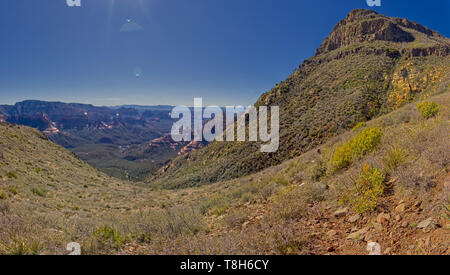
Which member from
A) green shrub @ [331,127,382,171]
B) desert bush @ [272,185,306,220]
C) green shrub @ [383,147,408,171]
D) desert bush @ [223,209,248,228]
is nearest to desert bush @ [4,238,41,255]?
desert bush @ [223,209,248,228]

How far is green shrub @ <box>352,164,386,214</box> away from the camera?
11.1ft

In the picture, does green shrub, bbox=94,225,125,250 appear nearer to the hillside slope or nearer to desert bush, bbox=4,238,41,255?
desert bush, bbox=4,238,41,255

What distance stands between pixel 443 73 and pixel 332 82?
14.8 metres

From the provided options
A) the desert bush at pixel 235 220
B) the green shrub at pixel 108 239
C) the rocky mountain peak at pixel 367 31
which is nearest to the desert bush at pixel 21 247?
the green shrub at pixel 108 239

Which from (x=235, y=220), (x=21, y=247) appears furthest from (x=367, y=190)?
(x=21, y=247)

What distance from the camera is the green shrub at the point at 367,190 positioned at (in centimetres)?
339

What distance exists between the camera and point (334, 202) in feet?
13.9

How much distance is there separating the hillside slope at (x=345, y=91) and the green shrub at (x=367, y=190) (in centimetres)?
2195

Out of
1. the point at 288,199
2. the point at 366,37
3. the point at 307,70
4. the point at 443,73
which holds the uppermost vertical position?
the point at 366,37

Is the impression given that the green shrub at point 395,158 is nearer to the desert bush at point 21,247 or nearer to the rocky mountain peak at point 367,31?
Result: the desert bush at point 21,247

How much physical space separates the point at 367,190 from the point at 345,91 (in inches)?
1367
